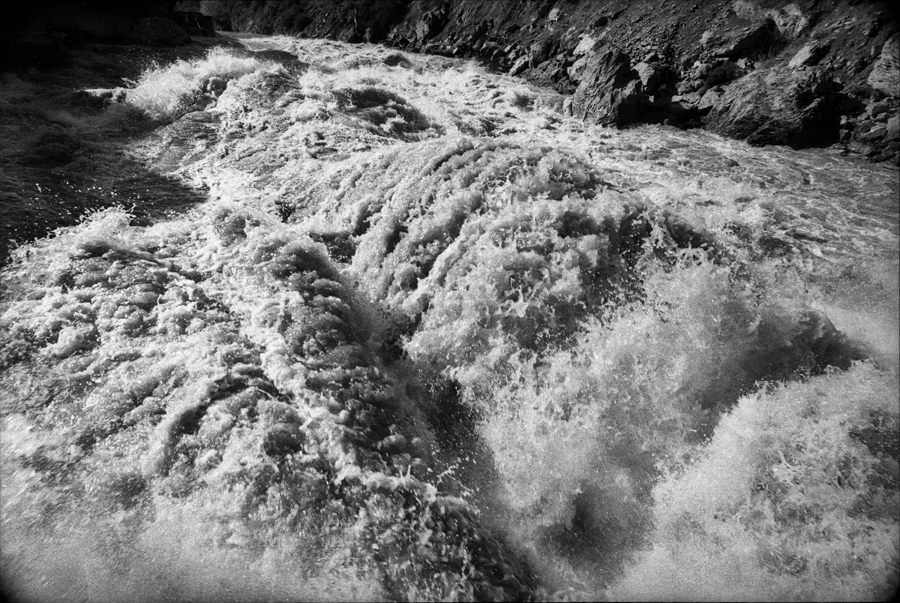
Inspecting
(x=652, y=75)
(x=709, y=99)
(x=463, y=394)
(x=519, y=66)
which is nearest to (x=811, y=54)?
(x=709, y=99)

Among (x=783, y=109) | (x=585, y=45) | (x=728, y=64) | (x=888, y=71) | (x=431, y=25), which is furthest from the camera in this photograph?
(x=431, y=25)

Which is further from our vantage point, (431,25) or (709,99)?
(431,25)

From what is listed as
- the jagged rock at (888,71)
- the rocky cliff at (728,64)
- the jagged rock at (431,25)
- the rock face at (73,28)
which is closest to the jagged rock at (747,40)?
the rocky cliff at (728,64)

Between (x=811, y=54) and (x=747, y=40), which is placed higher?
(x=747, y=40)

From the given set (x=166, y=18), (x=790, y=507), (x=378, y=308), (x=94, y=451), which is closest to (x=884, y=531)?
(x=790, y=507)

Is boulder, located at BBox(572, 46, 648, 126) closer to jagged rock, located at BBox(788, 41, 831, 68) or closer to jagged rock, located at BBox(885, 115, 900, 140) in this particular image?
jagged rock, located at BBox(788, 41, 831, 68)

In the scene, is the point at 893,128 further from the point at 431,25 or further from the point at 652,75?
the point at 431,25

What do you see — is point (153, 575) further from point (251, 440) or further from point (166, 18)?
point (166, 18)

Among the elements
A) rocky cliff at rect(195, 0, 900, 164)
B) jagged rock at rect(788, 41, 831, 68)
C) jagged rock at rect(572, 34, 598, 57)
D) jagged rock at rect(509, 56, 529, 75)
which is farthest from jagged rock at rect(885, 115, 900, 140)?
jagged rock at rect(509, 56, 529, 75)
